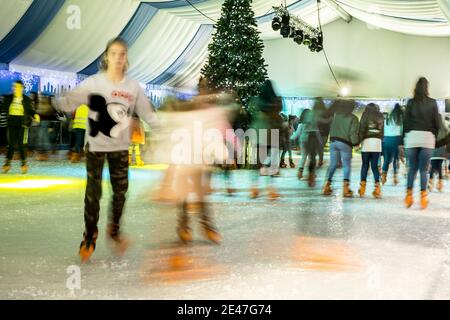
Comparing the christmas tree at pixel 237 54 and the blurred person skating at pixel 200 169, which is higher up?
the christmas tree at pixel 237 54

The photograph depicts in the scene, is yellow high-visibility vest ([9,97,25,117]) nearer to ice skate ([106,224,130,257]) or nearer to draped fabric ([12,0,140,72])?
ice skate ([106,224,130,257])

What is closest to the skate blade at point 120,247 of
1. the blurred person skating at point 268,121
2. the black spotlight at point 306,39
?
the blurred person skating at point 268,121

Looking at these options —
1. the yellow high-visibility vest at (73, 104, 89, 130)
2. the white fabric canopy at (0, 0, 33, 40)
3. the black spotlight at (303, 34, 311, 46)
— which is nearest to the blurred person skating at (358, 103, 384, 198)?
the yellow high-visibility vest at (73, 104, 89, 130)

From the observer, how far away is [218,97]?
12.9ft

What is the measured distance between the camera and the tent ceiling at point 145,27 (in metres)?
12.7

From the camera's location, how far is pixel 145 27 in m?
15.9

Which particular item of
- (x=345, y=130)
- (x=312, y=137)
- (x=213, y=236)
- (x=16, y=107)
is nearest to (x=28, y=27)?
(x=16, y=107)

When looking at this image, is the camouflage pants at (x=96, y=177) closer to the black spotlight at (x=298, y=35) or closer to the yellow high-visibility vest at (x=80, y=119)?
the yellow high-visibility vest at (x=80, y=119)

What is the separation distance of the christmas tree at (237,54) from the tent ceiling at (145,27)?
12.3 ft

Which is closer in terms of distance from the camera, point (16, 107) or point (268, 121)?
point (268, 121)

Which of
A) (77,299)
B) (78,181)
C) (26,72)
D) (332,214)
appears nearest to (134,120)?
(77,299)

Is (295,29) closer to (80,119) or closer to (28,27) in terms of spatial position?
A: (28,27)

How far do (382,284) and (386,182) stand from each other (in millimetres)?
6407

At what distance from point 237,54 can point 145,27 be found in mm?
5971
